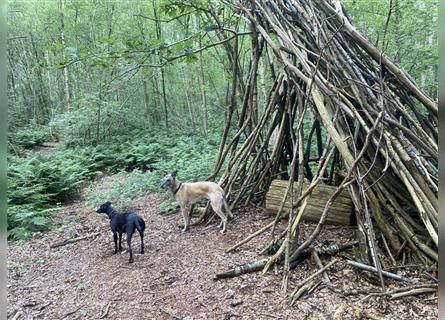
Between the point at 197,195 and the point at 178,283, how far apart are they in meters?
1.98

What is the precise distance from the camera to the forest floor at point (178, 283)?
359 centimetres

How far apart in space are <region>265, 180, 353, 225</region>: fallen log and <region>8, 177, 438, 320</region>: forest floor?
0.57 feet

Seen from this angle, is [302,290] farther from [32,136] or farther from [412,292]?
[32,136]

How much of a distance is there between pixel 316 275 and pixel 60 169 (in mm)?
8005

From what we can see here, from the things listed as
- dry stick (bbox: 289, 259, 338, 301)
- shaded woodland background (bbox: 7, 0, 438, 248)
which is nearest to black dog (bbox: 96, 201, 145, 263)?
shaded woodland background (bbox: 7, 0, 438, 248)

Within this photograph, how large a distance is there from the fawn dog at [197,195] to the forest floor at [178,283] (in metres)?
0.25

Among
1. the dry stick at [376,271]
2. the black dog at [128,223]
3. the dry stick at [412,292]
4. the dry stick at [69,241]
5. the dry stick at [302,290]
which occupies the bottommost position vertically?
the dry stick at [69,241]

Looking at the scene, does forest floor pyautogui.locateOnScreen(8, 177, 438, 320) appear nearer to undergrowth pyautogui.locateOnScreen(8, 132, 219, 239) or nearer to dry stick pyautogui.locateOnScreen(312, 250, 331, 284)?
dry stick pyautogui.locateOnScreen(312, 250, 331, 284)

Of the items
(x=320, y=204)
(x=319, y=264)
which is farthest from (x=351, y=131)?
(x=319, y=264)

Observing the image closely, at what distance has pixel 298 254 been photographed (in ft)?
14.1

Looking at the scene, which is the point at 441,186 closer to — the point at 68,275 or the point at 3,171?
the point at 3,171

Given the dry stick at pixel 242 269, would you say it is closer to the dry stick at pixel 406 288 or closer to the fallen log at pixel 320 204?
the fallen log at pixel 320 204

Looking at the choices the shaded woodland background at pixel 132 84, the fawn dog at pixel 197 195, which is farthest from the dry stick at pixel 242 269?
the shaded woodland background at pixel 132 84

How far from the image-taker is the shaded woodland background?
20.9 ft
